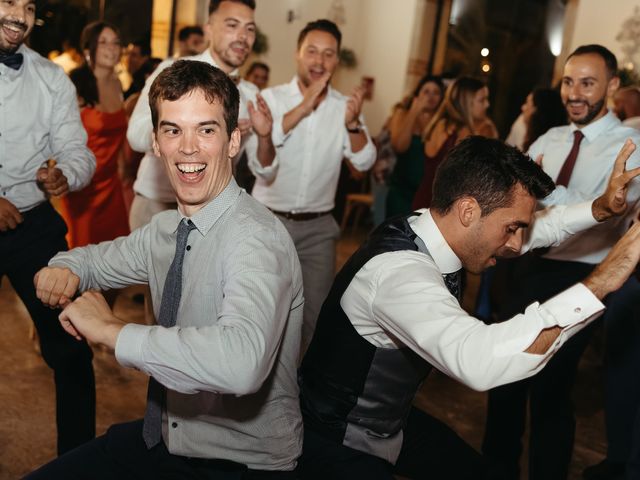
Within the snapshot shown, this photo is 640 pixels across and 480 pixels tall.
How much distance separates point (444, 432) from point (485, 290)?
2.70m

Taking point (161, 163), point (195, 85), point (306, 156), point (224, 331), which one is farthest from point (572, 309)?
point (161, 163)

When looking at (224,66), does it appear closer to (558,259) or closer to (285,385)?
(558,259)

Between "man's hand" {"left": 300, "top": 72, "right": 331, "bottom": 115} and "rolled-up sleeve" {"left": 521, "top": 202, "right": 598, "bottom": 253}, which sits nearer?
"rolled-up sleeve" {"left": 521, "top": 202, "right": 598, "bottom": 253}

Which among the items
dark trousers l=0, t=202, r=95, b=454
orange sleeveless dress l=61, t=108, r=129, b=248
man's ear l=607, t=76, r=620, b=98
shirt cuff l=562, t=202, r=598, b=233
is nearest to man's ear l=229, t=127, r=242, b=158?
dark trousers l=0, t=202, r=95, b=454

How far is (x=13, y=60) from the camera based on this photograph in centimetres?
216

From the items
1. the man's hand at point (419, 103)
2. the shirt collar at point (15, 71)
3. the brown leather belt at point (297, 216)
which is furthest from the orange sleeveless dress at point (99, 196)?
the man's hand at point (419, 103)

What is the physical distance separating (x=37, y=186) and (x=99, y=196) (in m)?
1.36

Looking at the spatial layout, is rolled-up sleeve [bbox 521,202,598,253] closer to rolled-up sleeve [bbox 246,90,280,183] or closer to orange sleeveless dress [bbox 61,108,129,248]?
rolled-up sleeve [bbox 246,90,280,183]

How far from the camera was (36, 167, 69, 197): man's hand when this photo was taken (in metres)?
2.09

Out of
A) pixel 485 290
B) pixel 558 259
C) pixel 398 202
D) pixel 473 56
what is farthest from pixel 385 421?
pixel 473 56

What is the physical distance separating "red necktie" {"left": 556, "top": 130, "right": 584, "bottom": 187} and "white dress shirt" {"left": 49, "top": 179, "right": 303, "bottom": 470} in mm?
1536

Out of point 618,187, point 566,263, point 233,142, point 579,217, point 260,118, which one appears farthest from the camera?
point 260,118

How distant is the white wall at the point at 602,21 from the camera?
23.3 feet

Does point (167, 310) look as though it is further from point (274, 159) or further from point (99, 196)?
point (99, 196)
